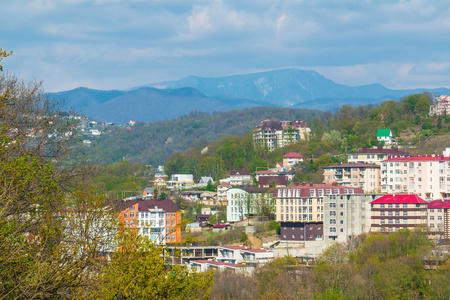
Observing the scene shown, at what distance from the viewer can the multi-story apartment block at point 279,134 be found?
424 ft

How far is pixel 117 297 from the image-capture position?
55.6 feet

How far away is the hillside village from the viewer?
222 ft

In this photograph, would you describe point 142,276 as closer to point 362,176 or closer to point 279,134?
point 362,176

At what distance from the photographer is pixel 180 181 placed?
11831 centimetres

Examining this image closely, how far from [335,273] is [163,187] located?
56690 mm

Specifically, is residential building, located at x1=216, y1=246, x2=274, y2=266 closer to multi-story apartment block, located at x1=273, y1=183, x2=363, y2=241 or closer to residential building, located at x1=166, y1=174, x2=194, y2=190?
multi-story apartment block, located at x1=273, y1=183, x2=363, y2=241

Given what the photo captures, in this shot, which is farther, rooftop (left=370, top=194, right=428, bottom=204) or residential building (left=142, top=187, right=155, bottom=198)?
residential building (left=142, top=187, right=155, bottom=198)

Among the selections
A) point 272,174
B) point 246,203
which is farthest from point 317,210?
point 272,174

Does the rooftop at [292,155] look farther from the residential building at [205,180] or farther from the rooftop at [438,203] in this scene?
the rooftop at [438,203]

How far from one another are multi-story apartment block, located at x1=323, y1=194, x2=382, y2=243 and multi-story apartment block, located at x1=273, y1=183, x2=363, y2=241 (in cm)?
91

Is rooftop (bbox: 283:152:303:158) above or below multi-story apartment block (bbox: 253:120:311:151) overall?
below

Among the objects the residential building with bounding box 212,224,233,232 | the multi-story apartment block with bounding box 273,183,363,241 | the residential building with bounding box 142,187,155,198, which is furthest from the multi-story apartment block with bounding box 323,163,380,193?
the residential building with bounding box 142,187,155,198

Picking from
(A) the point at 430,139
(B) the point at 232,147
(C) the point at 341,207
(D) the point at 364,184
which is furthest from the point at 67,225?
(B) the point at 232,147

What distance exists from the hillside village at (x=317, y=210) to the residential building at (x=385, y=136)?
556 centimetres
